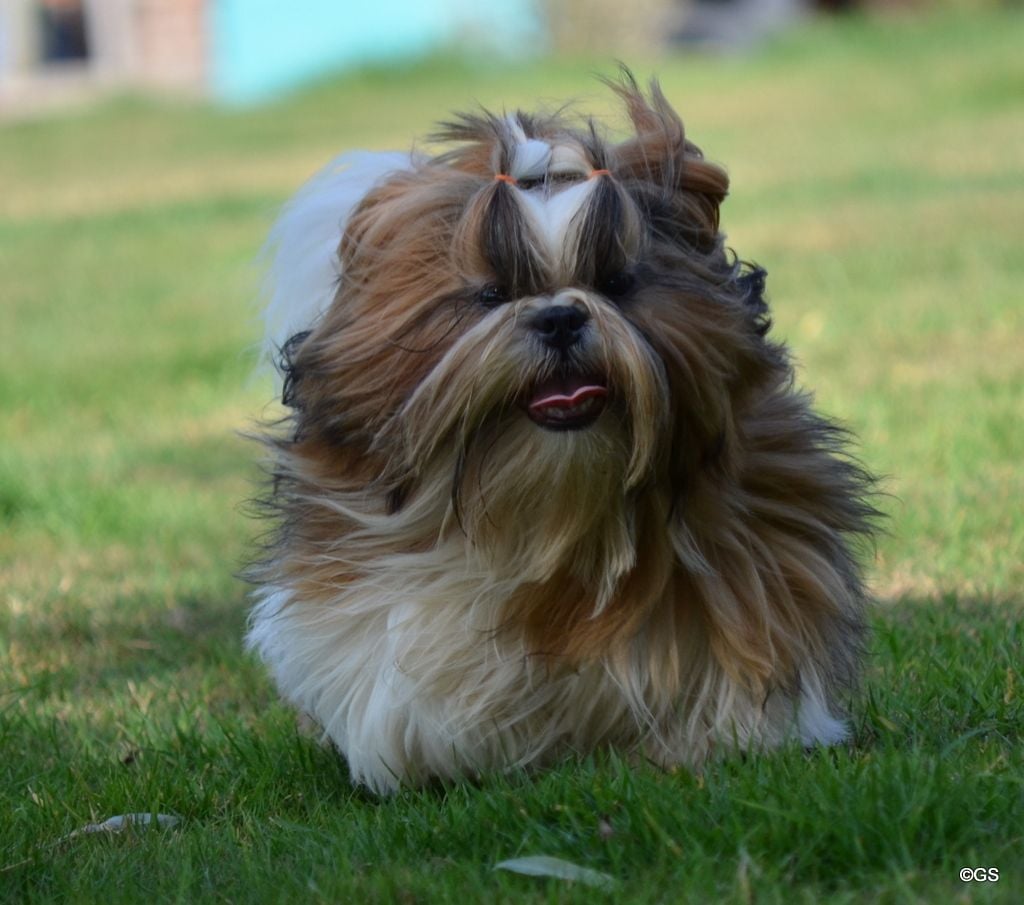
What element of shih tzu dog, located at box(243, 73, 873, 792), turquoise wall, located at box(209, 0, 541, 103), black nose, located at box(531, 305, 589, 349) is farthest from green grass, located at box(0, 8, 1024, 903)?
turquoise wall, located at box(209, 0, 541, 103)

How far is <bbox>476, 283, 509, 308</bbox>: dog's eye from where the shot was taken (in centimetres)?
329

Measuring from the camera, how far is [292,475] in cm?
370

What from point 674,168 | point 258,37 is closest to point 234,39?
point 258,37

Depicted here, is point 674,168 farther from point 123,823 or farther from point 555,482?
point 123,823

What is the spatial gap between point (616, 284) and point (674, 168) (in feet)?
1.16

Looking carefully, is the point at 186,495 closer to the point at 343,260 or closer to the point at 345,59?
the point at 343,260

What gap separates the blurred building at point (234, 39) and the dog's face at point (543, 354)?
21.5 m

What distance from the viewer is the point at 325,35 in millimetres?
25156

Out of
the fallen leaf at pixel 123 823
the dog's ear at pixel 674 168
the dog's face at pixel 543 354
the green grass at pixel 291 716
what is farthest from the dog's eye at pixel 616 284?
the fallen leaf at pixel 123 823

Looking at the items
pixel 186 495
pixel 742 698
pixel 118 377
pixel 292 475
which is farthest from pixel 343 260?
pixel 118 377

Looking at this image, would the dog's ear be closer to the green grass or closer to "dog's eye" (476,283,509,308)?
"dog's eye" (476,283,509,308)

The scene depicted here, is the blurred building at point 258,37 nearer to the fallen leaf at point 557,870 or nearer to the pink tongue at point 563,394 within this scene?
the pink tongue at point 563,394

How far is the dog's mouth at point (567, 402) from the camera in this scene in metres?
3.20

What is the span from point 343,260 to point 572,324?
0.70 meters
